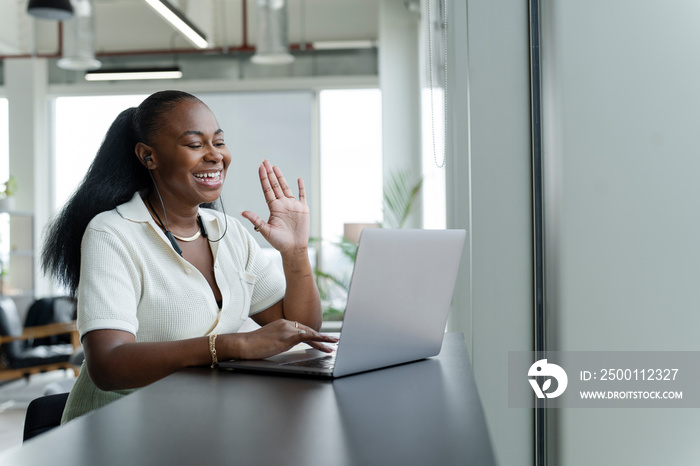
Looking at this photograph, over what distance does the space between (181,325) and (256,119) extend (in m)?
Answer: 7.52

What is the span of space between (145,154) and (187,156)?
0.42 ft

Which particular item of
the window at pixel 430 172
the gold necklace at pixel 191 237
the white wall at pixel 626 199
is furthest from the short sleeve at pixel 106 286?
the window at pixel 430 172

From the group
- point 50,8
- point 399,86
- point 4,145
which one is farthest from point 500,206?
point 4,145

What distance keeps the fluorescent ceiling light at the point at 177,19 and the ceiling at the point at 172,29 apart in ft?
4.80

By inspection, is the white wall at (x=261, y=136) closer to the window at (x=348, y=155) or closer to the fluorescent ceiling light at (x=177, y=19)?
the window at (x=348, y=155)

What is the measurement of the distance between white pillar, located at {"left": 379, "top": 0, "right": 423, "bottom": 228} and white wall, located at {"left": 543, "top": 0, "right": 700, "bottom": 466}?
531 centimetres

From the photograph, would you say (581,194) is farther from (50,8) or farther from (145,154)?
(50,8)

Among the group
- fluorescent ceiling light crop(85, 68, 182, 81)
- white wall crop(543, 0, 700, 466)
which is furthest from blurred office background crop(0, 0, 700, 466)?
fluorescent ceiling light crop(85, 68, 182, 81)

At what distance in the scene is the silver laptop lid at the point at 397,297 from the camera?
1103 millimetres

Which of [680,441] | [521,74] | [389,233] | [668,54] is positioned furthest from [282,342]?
[521,74]

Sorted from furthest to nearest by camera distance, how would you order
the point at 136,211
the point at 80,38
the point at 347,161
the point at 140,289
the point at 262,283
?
the point at 347,161, the point at 80,38, the point at 262,283, the point at 136,211, the point at 140,289

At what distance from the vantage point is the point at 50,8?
216 inches

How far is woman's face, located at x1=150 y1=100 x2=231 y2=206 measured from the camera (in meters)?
1.77

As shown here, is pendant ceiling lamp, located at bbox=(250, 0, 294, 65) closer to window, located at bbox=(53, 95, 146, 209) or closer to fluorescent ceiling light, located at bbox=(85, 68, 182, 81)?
fluorescent ceiling light, located at bbox=(85, 68, 182, 81)
